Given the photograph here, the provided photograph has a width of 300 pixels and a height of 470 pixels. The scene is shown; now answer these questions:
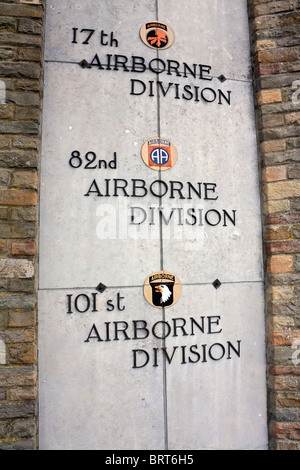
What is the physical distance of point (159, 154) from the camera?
2578 millimetres

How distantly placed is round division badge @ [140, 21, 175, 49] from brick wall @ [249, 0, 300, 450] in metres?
0.65

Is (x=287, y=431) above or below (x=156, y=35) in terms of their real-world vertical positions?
below

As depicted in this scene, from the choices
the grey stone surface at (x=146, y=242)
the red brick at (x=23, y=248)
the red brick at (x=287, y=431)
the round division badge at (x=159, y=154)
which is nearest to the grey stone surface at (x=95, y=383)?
the grey stone surface at (x=146, y=242)

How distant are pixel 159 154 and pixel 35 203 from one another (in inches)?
36.1

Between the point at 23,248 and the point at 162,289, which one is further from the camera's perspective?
the point at 162,289

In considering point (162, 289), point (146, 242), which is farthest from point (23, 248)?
point (162, 289)

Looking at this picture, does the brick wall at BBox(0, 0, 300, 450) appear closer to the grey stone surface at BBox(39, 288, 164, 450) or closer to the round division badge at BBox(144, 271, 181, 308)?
the grey stone surface at BBox(39, 288, 164, 450)

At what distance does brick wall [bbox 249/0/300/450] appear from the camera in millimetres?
2471

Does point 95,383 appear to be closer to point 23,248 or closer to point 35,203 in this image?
point 23,248

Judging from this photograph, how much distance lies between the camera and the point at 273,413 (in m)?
2.49

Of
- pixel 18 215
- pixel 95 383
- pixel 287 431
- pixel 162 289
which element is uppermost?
pixel 18 215
